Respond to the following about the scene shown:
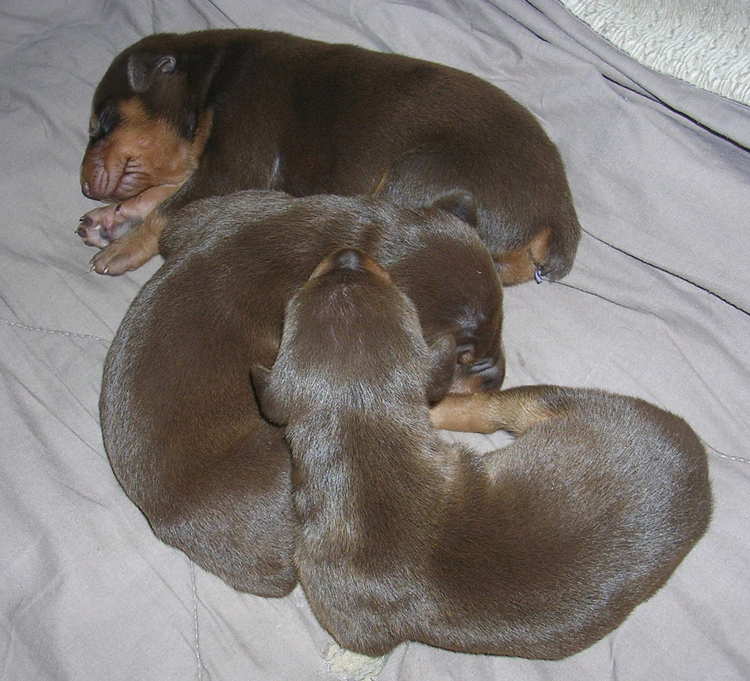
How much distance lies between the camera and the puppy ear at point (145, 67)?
336 centimetres

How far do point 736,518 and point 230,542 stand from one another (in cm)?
166

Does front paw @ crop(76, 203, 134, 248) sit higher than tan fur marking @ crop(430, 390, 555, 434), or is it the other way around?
tan fur marking @ crop(430, 390, 555, 434)

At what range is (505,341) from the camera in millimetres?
3066

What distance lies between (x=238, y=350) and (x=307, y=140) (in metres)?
1.05

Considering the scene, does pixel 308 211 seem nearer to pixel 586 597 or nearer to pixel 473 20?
pixel 473 20

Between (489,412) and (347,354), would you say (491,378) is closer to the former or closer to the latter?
(489,412)

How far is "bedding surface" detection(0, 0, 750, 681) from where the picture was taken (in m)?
2.53

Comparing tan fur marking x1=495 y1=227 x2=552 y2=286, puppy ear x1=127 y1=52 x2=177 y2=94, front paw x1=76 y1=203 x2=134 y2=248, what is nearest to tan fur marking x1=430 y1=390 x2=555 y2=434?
tan fur marking x1=495 y1=227 x2=552 y2=286

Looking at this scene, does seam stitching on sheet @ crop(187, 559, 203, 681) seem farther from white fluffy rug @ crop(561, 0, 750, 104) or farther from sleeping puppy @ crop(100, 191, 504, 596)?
white fluffy rug @ crop(561, 0, 750, 104)

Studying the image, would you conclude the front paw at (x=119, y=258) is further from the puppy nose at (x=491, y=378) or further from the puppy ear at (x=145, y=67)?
the puppy nose at (x=491, y=378)

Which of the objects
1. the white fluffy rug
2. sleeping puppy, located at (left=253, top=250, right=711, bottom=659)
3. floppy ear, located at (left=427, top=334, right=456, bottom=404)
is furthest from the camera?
the white fluffy rug

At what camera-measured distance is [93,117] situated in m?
3.46

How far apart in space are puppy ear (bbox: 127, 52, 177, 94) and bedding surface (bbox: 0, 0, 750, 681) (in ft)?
1.20

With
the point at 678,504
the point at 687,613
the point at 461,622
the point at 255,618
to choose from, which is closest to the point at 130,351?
the point at 255,618
